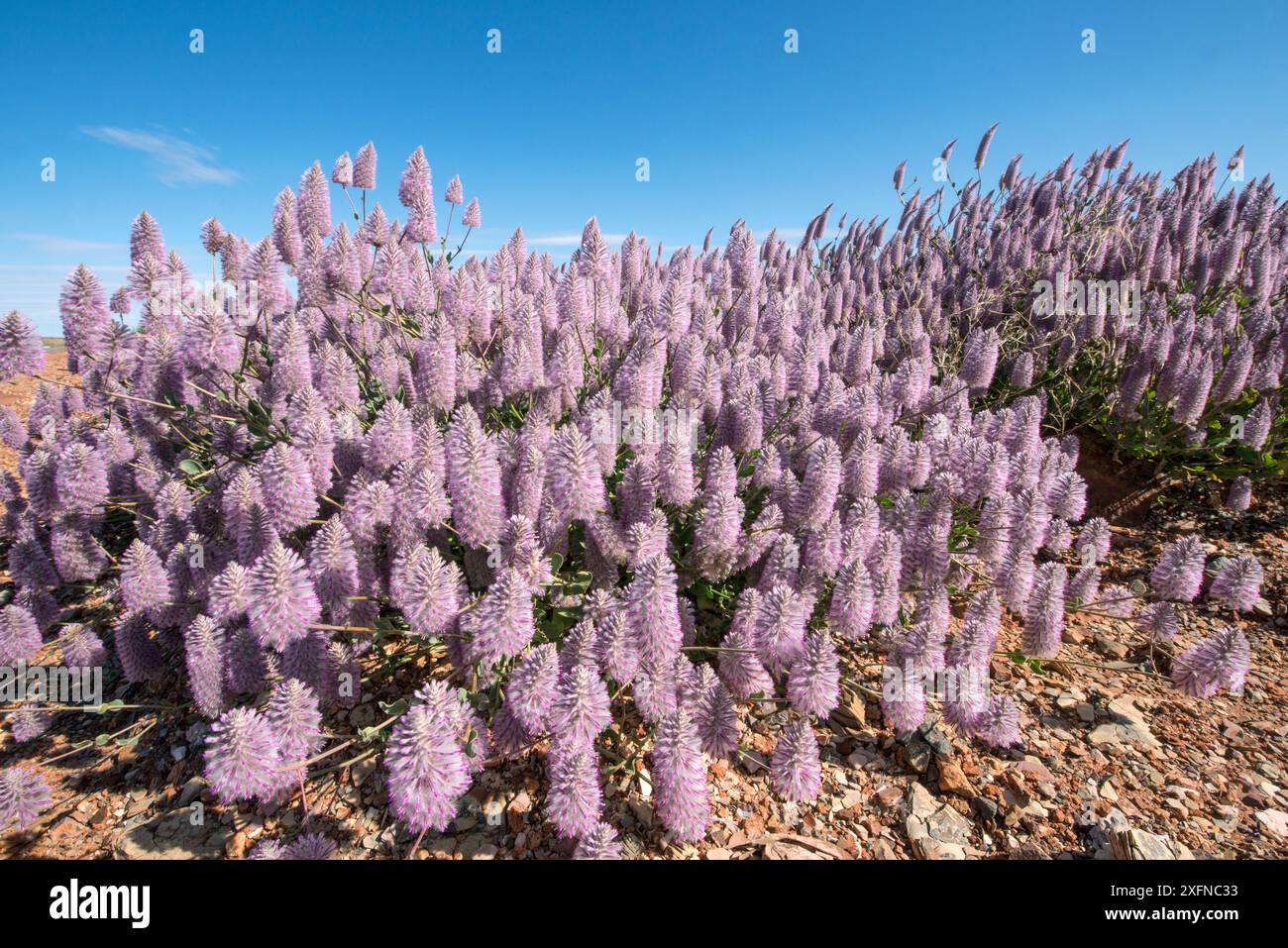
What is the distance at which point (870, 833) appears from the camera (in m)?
2.43

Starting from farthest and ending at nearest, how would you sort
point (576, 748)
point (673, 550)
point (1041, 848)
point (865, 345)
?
point (865, 345), point (673, 550), point (1041, 848), point (576, 748)

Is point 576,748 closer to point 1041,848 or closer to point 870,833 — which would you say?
point 870,833

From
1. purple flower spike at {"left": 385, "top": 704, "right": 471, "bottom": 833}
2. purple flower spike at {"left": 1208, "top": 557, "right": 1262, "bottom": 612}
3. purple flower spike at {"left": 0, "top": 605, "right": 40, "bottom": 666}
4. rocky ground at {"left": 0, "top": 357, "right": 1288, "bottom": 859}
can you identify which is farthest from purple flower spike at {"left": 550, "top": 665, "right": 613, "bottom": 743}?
purple flower spike at {"left": 1208, "top": 557, "right": 1262, "bottom": 612}

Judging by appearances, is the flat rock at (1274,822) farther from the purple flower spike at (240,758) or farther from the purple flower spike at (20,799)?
the purple flower spike at (20,799)

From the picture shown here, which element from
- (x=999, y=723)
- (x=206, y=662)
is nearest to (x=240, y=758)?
(x=206, y=662)

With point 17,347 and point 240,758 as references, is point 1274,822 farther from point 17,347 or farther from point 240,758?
point 17,347

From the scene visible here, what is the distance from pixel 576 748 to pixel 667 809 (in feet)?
1.28

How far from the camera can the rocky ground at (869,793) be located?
94.0 inches

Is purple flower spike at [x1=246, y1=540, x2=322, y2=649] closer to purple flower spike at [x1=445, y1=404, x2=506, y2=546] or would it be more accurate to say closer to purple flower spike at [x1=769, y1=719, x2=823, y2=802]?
purple flower spike at [x1=445, y1=404, x2=506, y2=546]

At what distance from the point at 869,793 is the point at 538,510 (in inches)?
74.8

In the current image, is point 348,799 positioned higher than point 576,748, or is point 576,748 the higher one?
point 576,748

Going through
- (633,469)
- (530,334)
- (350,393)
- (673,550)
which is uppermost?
(530,334)

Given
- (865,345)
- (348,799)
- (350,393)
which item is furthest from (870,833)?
(350,393)

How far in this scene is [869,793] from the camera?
8.48 ft
